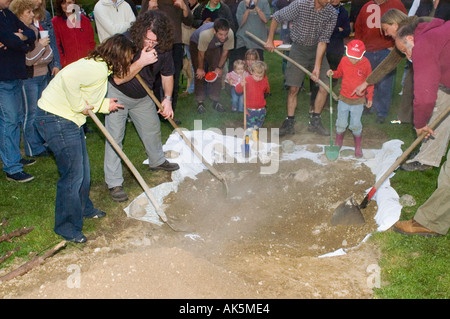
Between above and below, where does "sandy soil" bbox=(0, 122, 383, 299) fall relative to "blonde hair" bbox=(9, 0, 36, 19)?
below

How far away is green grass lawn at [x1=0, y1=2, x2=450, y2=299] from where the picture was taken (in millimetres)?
4051

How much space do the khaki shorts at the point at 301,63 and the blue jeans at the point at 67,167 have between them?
4.13 m

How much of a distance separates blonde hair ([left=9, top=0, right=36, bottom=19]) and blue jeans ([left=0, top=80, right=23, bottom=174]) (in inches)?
34.6

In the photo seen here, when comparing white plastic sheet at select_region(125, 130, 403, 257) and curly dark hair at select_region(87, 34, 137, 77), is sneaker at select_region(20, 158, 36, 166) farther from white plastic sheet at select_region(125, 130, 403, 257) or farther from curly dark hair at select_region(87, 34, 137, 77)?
curly dark hair at select_region(87, 34, 137, 77)

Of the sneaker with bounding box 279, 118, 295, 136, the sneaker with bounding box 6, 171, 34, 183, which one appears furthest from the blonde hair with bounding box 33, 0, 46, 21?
the sneaker with bounding box 279, 118, 295, 136

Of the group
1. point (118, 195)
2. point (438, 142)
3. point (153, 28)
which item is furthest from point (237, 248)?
point (438, 142)

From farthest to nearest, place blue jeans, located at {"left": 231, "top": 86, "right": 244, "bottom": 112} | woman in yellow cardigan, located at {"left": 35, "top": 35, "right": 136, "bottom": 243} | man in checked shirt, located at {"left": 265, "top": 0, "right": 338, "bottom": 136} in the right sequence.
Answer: blue jeans, located at {"left": 231, "top": 86, "right": 244, "bottom": 112} → man in checked shirt, located at {"left": 265, "top": 0, "right": 338, "bottom": 136} → woman in yellow cardigan, located at {"left": 35, "top": 35, "right": 136, "bottom": 243}

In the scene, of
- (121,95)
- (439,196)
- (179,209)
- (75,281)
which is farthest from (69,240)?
(439,196)

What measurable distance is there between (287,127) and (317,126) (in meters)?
0.51

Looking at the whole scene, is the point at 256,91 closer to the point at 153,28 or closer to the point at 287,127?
the point at 287,127

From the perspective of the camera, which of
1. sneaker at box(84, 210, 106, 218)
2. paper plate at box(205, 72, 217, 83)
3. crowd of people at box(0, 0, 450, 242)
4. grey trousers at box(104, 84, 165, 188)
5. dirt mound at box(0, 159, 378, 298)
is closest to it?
dirt mound at box(0, 159, 378, 298)

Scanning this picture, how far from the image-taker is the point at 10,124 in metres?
5.89

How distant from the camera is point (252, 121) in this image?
296 inches

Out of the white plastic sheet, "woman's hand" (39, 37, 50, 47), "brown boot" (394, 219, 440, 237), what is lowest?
the white plastic sheet
